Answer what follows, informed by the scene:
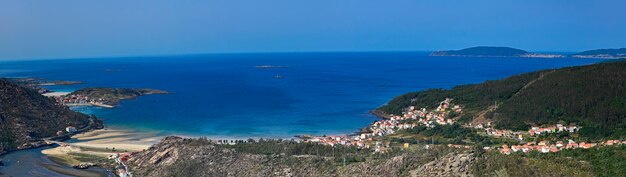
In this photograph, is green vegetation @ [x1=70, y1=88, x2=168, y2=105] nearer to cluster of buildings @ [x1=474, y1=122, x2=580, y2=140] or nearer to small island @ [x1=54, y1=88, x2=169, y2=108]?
small island @ [x1=54, y1=88, x2=169, y2=108]

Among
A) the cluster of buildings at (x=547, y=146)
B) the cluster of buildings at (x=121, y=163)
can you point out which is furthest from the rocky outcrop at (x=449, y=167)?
the cluster of buildings at (x=121, y=163)

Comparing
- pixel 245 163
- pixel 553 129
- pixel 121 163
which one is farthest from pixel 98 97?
pixel 553 129

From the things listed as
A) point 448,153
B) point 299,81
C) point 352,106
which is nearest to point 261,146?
point 448,153

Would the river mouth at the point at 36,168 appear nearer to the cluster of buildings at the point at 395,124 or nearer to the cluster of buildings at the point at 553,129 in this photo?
the cluster of buildings at the point at 395,124

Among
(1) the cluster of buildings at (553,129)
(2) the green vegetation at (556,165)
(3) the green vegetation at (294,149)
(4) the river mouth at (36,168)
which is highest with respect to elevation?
(2) the green vegetation at (556,165)

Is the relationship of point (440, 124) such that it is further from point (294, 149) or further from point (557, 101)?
point (294, 149)

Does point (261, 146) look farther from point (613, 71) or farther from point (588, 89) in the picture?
point (613, 71)
